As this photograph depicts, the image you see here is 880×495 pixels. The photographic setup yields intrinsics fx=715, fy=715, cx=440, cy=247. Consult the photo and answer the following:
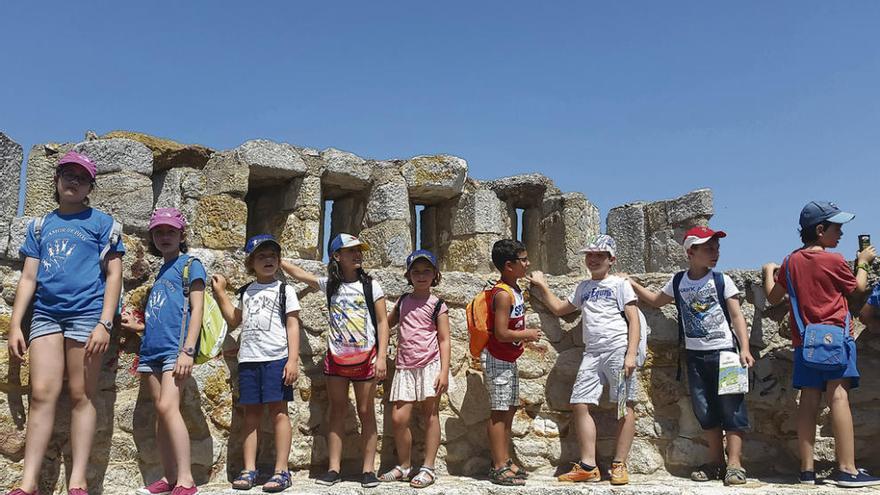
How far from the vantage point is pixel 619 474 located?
169 inches

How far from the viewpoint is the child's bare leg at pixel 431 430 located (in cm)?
435

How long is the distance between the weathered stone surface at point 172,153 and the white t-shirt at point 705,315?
5003 mm

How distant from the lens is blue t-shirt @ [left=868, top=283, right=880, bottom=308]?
4.39m

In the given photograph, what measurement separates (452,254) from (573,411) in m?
3.23

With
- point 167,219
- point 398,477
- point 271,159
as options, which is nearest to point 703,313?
point 398,477

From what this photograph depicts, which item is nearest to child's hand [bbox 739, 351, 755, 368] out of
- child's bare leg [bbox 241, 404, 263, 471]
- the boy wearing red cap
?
the boy wearing red cap

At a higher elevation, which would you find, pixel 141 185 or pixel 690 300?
pixel 141 185

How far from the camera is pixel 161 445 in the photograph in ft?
13.1

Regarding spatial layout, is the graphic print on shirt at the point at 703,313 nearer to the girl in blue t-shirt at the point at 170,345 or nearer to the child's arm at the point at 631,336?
the child's arm at the point at 631,336

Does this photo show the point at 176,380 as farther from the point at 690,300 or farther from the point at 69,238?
the point at 690,300

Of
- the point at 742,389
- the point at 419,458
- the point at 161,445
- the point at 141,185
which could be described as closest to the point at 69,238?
the point at 141,185

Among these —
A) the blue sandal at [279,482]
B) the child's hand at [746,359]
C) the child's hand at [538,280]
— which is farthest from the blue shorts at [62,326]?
the child's hand at [746,359]

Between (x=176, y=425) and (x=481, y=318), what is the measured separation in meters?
1.86

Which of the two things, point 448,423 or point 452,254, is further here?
point 452,254
